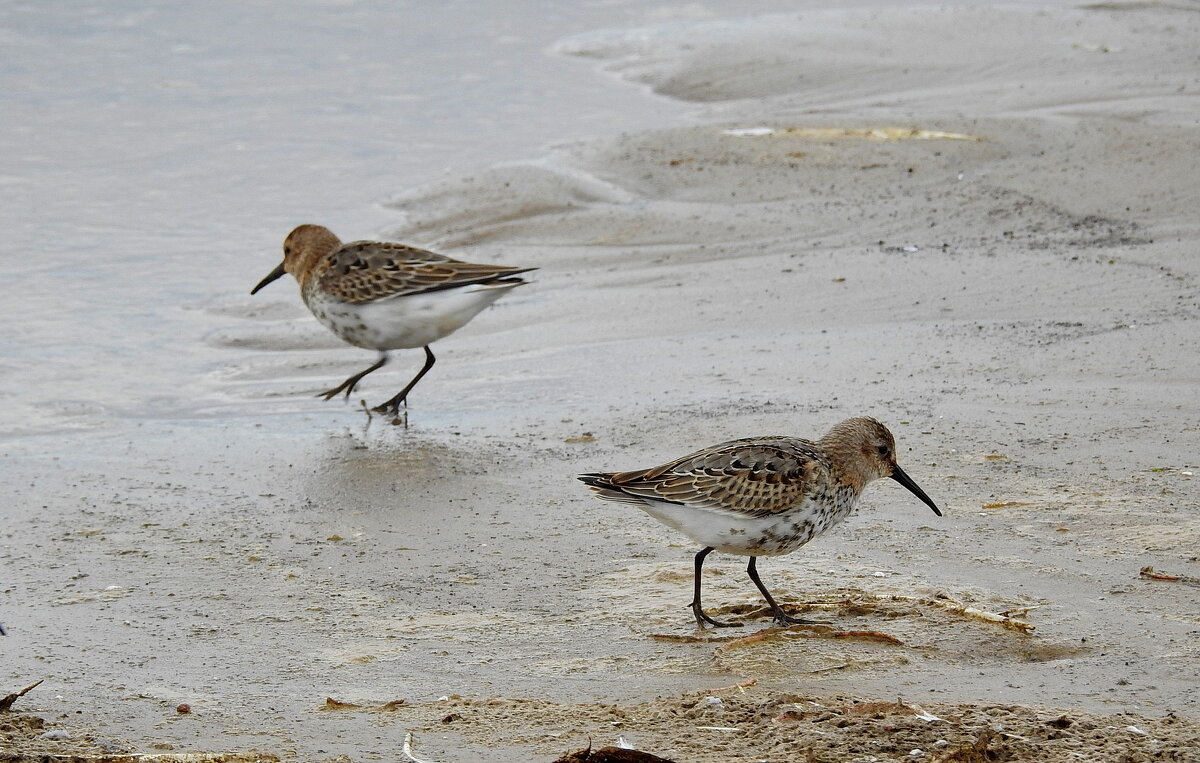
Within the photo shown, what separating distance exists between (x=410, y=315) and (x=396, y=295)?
5.4 inches

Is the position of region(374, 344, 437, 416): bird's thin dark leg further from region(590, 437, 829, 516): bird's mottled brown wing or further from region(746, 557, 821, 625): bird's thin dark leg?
region(746, 557, 821, 625): bird's thin dark leg

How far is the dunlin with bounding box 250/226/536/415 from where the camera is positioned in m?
8.18

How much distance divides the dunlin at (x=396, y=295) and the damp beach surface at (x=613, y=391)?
33 cm

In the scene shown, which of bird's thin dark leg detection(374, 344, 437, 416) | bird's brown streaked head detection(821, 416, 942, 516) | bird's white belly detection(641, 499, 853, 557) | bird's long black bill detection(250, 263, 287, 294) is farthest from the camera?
bird's long black bill detection(250, 263, 287, 294)

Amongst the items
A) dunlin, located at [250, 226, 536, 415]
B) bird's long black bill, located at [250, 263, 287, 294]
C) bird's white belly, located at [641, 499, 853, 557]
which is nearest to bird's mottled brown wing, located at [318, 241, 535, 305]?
dunlin, located at [250, 226, 536, 415]

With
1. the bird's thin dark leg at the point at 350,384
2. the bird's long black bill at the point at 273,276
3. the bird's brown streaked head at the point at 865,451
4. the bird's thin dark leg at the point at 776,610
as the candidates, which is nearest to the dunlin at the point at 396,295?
the bird's thin dark leg at the point at 350,384

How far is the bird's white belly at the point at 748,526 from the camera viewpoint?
201 inches

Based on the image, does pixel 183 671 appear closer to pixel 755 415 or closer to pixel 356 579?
pixel 356 579

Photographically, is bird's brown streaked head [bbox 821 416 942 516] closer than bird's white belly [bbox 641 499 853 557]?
No

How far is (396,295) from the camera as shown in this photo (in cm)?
817

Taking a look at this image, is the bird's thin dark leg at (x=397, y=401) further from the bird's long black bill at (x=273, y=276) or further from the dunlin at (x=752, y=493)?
the dunlin at (x=752, y=493)

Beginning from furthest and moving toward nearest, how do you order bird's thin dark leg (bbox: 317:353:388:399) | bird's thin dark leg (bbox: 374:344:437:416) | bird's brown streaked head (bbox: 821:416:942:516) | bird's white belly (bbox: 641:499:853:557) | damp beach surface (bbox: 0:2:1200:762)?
bird's thin dark leg (bbox: 317:353:388:399)
bird's thin dark leg (bbox: 374:344:437:416)
bird's brown streaked head (bbox: 821:416:942:516)
bird's white belly (bbox: 641:499:853:557)
damp beach surface (bbox: 0:2:1200:762)

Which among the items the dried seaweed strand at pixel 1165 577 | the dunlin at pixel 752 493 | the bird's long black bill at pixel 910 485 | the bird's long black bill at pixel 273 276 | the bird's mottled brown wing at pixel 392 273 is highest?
the bird's mottled brown wing at pixel 392 273

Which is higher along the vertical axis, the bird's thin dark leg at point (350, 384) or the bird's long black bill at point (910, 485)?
the bird's long black bill at point (910, 485)
